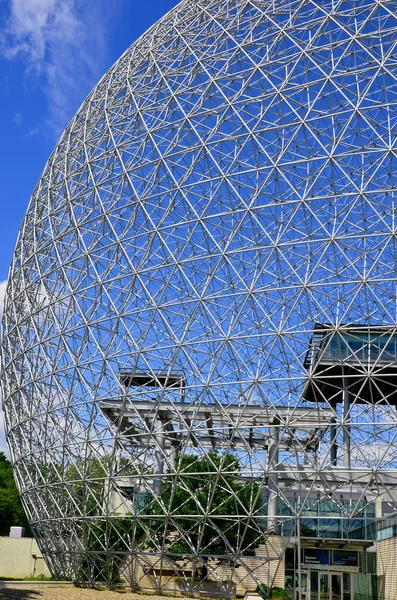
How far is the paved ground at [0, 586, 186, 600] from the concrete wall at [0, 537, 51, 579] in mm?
16321

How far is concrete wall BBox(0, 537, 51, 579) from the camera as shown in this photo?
39.7 meters

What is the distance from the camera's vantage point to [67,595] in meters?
21.4

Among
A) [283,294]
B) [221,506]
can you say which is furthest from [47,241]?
[221,506]

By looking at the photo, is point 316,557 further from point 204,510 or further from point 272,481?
point 204,510

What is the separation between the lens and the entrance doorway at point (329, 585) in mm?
23828

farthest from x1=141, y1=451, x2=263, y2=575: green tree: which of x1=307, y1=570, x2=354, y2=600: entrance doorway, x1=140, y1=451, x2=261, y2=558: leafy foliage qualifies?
x1=307, y1=570, x2=354, y2=600: entrance doorway

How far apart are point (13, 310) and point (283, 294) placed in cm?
1162

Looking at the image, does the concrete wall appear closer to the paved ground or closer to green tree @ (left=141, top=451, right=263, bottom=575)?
the paved ground

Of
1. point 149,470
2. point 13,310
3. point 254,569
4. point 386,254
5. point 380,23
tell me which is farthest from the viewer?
point 386,254

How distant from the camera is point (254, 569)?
913 inches

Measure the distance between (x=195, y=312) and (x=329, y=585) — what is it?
953cm

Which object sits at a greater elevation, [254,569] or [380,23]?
[380,23]

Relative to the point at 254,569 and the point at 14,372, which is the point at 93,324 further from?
the point at 254,569

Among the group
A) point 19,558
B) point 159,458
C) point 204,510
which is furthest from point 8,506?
point 204,510
